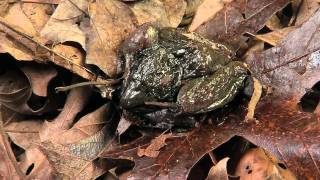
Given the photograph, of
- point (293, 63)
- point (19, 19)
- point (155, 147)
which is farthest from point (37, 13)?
point (293, 63)

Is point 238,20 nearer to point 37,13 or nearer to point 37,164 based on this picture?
point 37,13

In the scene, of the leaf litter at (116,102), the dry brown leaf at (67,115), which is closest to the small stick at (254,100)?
the leaf litter at (116,102)

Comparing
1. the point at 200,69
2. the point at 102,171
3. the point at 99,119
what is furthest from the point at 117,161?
the point at 200,69

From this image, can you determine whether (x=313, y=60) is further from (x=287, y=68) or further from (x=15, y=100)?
(x=15, y=100)

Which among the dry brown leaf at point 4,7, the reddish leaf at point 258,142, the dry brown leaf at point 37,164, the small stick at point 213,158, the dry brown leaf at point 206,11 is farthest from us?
the dry brown leaf at point 4,7

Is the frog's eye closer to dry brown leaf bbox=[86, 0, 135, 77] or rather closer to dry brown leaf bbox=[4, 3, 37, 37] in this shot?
dry brown leaf bbox=[86, 0, 135, 77]

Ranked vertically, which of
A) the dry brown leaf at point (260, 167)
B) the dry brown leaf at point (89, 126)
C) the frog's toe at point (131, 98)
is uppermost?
the frog's toe at point (131, 98)

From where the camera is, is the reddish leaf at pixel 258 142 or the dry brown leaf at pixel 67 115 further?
the dry brown leaf at pixel 67 115

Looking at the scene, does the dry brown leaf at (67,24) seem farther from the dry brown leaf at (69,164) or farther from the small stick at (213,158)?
the small stick at (213,158)
